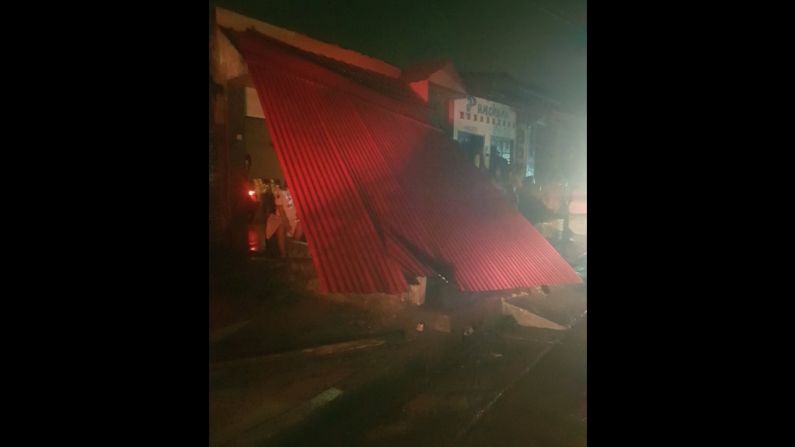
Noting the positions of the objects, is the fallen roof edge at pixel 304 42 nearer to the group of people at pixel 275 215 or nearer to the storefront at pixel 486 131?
the storefront at pixel 486 131

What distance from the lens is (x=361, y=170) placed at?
2023mm

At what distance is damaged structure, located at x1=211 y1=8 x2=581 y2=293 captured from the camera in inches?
71.0

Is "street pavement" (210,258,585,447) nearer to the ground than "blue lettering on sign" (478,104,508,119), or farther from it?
nearer to the ground

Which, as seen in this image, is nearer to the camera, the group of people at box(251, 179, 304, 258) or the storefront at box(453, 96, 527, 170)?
the group of people at box(251, 179, 304, 258)

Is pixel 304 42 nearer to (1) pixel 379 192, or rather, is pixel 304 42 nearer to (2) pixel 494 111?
(1) pixel 379 192

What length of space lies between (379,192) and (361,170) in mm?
125

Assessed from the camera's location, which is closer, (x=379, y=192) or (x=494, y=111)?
(x=379, y=192)

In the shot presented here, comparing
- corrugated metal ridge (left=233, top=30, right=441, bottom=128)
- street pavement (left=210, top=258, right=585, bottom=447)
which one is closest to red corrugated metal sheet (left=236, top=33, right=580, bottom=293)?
corrugated metal ridge (left=233, top=30, right=441, bottom=128)

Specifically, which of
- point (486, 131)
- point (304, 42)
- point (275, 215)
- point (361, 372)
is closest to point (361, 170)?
point (275, 215)

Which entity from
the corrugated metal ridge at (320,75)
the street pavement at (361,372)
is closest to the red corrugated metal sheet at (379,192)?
the corrugated metal ridge at (320,75)

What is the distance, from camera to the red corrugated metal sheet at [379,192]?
1883 mm

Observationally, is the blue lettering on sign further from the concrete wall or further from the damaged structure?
the concrete wall
